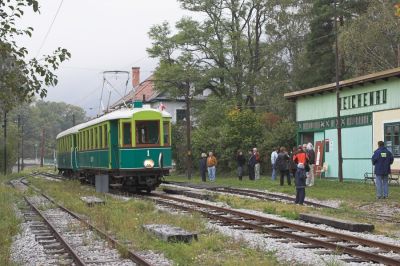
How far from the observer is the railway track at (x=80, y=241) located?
9266mm

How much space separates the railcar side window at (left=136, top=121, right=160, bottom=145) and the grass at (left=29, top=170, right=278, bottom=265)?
16.0 feet

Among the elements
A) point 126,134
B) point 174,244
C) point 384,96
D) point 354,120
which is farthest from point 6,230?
point 354,120

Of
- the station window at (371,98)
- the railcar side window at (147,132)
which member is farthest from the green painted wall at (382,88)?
the railcar side window at (147,132)

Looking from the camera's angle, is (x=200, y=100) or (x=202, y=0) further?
(x=200, y=100)

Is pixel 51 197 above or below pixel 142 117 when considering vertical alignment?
below

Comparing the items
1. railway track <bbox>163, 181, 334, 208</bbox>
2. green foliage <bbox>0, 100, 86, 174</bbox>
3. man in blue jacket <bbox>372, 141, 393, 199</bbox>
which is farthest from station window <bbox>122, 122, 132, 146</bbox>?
green foliage <bbox>0, 100, 86, 174</bbox>

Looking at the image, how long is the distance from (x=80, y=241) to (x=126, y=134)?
10301mm

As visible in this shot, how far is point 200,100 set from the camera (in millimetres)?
51969

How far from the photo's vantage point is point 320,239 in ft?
35.0

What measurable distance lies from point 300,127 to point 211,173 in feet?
20.8

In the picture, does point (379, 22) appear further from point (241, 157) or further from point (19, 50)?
point (19, 50)

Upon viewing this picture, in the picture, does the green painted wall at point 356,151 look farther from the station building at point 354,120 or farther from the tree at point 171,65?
the tree at point 171,65

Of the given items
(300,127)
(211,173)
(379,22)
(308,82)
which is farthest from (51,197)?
(308,82)

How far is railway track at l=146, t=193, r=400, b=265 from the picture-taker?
8.98 metres
